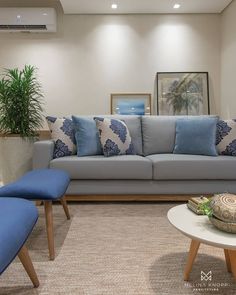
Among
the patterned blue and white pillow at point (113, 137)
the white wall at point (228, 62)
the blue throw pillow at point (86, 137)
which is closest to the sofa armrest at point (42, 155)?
the blue throw pillow at point (86, 137)

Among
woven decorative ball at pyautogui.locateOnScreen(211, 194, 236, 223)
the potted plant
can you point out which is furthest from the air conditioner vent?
woven decorative ball at pyautogui.locateOnScreen(211, 194, 236, 223)

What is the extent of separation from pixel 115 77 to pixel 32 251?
2972 mm

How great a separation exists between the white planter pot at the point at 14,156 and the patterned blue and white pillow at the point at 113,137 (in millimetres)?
974

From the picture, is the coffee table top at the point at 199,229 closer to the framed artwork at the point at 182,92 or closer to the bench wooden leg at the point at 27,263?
the bench wooden leg at the point at 27,263

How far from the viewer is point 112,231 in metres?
2.32

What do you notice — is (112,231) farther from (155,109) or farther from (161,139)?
(155,109)

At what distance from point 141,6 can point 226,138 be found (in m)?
2.17

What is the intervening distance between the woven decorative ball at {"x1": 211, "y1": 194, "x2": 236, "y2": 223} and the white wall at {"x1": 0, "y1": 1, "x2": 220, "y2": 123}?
312 cm

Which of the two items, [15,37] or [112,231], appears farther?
[15,37]

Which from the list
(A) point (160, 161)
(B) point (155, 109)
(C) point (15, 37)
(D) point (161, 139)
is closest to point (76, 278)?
(A) point (160, 161)

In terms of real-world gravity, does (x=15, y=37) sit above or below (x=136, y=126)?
above

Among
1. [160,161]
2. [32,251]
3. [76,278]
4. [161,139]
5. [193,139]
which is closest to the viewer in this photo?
[76,278]

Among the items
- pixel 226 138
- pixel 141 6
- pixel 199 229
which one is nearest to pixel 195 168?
pixel 226 138

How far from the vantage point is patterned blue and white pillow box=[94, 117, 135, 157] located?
300cm
